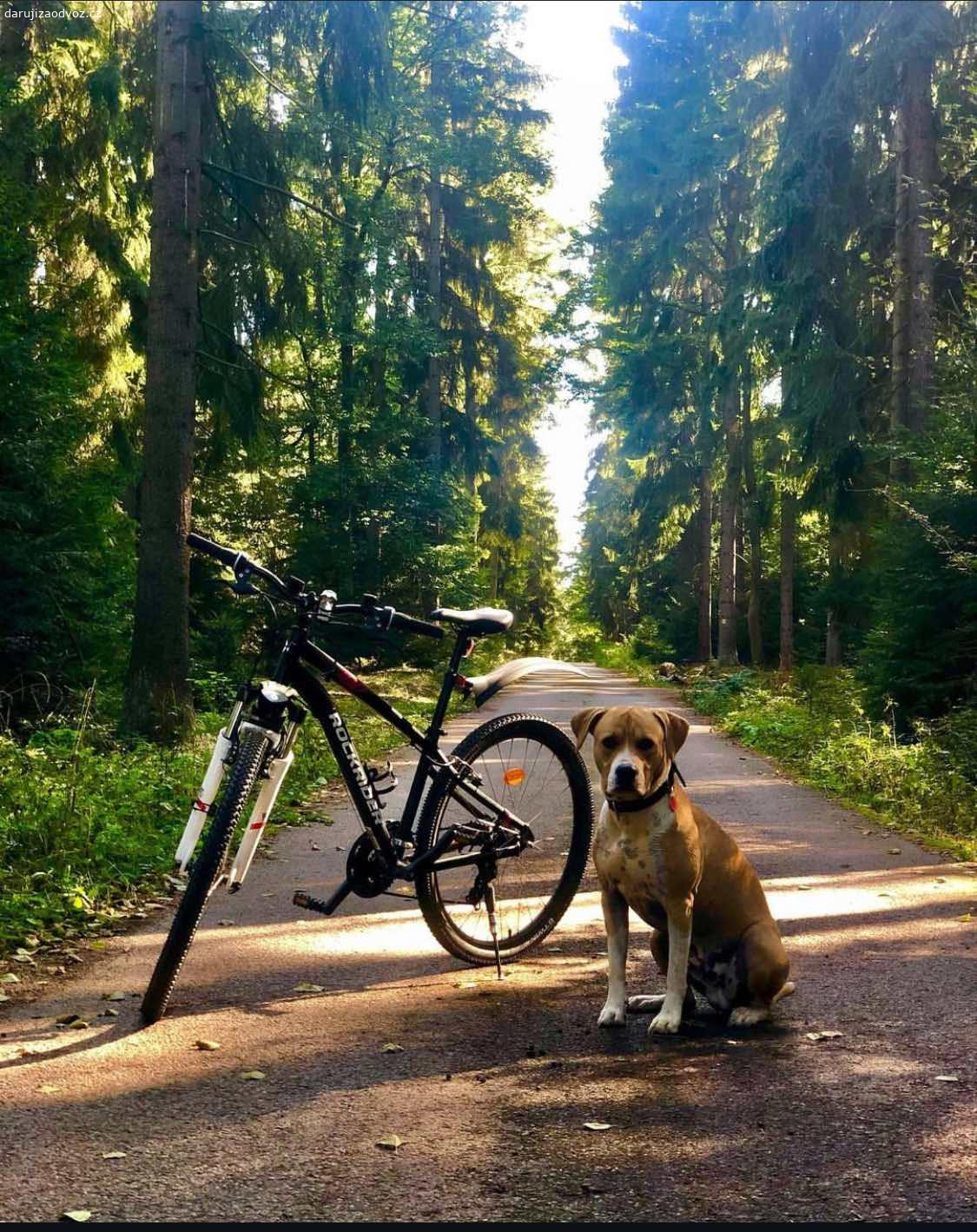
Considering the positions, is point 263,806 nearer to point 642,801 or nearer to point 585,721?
point 585,721

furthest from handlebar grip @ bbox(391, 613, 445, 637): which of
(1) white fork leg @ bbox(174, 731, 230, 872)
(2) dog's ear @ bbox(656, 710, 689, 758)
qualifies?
(2) dog's ear @ bbox(656, 710, 689, 758)

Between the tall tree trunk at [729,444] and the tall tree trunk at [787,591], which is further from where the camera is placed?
the tall tree trunk at [787,591]

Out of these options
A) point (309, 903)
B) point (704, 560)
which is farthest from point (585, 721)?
point (704, 560)

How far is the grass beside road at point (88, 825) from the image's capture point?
5977 mm

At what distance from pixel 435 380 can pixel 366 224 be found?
950cm

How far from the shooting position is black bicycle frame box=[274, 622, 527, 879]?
15.5ft

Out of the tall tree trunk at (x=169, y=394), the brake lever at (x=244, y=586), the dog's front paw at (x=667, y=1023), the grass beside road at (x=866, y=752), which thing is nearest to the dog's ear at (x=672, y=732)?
the dog's front paw at (x=667, y=1023)

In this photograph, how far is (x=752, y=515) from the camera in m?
28.8

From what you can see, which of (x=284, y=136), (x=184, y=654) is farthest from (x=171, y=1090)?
(x=284, y=136)

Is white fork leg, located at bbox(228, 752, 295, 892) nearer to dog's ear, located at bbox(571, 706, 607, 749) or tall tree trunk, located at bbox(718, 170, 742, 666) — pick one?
dog's ear, located at bbox(571, 706, 607, 749)

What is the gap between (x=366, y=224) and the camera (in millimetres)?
19656

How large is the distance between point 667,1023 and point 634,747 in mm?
953

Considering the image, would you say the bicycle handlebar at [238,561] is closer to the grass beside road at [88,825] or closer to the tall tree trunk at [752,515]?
the grass beside road at [88,825]

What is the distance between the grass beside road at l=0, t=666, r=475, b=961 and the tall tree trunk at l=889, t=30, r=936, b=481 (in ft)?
30.2
